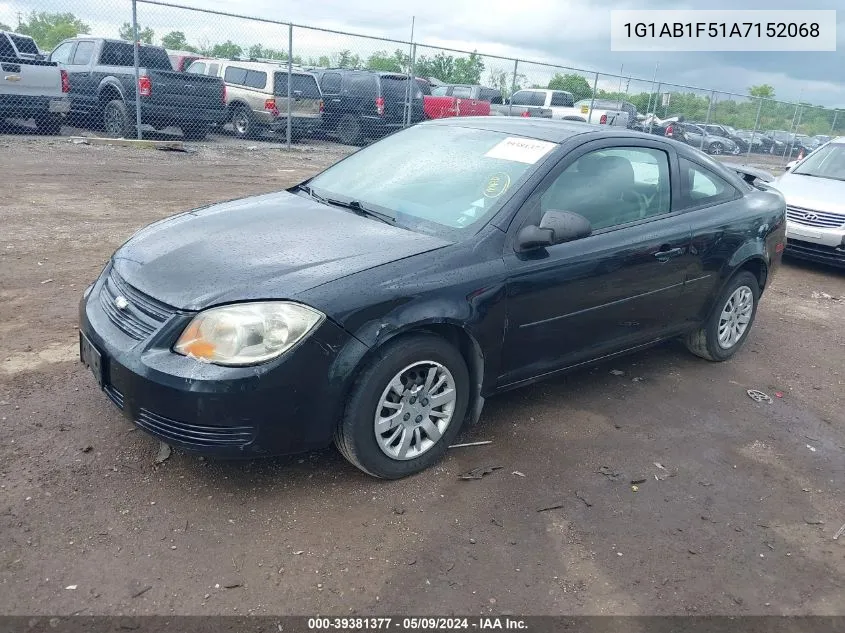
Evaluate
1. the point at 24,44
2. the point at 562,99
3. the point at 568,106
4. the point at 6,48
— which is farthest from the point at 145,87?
the point at 568,106

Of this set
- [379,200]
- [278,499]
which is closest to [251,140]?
[379,200]

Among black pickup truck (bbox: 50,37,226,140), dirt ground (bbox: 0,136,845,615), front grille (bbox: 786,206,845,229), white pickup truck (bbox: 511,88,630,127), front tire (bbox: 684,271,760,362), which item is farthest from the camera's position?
white pickup truck (bbox: 511,88,630,127)

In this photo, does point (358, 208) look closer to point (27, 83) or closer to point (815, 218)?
point (815, 218)

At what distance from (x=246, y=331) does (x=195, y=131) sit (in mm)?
13333

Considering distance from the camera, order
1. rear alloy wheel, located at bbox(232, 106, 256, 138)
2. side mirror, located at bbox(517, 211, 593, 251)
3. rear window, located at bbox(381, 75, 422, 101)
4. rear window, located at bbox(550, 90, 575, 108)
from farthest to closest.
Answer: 1. rear window, located at bbox(550, 90, 575, 108)
2. rear window, located at bbox(381, 75, 422, 101)
3. rear alloy wheel, located at bbox(232, 106, 256, 138)
4. side mirror, located at bbox(517, 211, 593, 251)

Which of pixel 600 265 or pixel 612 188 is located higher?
pixel 612 188

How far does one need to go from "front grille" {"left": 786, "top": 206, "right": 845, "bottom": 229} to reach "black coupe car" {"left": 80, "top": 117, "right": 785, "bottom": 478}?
383 cm

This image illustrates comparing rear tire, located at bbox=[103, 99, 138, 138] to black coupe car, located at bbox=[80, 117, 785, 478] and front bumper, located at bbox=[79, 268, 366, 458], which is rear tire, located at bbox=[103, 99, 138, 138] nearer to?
black coupe car, located at bbox=[80, 117, 785, 478]

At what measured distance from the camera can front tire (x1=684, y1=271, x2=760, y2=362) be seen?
16.3 feet

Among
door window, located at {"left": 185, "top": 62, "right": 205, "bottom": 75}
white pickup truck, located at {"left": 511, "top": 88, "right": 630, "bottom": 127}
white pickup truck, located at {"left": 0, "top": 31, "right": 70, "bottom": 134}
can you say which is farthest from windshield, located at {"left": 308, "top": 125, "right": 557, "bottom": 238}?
white pickup truck, located at {"left": 511, "top": 88, "right": 630, "bottom": 127}

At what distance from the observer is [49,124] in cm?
1411

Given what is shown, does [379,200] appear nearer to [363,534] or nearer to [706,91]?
[363,534]

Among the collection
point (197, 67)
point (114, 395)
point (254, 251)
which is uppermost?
point (197, 67)

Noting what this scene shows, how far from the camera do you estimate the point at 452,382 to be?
3385 mm
